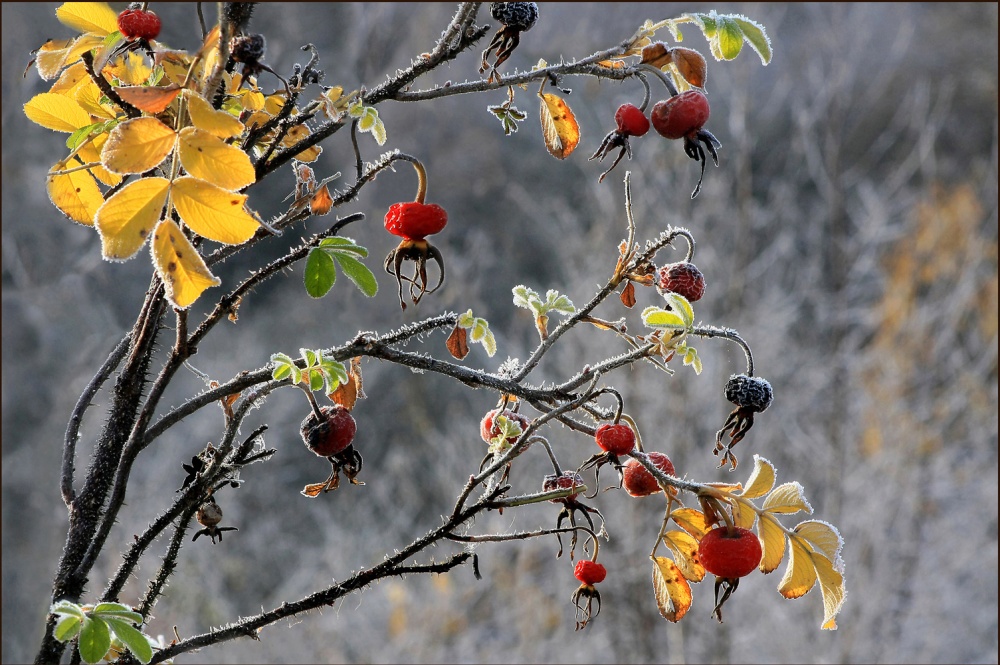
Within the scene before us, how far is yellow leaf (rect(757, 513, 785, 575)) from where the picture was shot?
0.54 m

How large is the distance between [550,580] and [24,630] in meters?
2.09

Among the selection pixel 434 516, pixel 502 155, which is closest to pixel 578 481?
pixel 434 516

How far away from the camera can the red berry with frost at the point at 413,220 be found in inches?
23.9

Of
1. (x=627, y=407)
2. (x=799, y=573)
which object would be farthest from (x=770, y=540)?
(x=627, y=407)

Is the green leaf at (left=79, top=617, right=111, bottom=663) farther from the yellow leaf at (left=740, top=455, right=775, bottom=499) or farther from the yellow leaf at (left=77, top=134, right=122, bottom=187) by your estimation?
the yellow leaf at (left=740, top=455, right=775, bottom=499)

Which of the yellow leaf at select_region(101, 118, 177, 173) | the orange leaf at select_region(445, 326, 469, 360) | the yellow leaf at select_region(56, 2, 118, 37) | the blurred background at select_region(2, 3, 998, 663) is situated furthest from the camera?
the blurred background at select_region(2, 3, 998, 663)

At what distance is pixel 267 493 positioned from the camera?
4.91 meters

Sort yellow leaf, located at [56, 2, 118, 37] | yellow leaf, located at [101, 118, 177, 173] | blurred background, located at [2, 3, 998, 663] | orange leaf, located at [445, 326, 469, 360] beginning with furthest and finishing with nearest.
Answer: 1. blurred background, located at [2, 3, 998, 663]
2. orange leaf, located at [445, 326, 469, 360]
3. yellow leaf, located at [56, 2, 118, 37]
4. yellow leaf, located at [101, 118, 177, 173]

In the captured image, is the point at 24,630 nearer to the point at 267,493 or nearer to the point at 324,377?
the point at 267,493

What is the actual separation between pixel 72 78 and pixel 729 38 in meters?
0.44

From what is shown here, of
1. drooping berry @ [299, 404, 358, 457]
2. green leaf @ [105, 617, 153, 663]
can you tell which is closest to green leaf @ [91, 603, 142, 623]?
green leaf @ [105, 617, 153, 663]

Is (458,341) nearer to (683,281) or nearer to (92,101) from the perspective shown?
(683,281)

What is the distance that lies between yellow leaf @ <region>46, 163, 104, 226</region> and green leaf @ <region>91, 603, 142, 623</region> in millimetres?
268

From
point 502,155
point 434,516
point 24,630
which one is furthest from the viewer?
point 502,155
